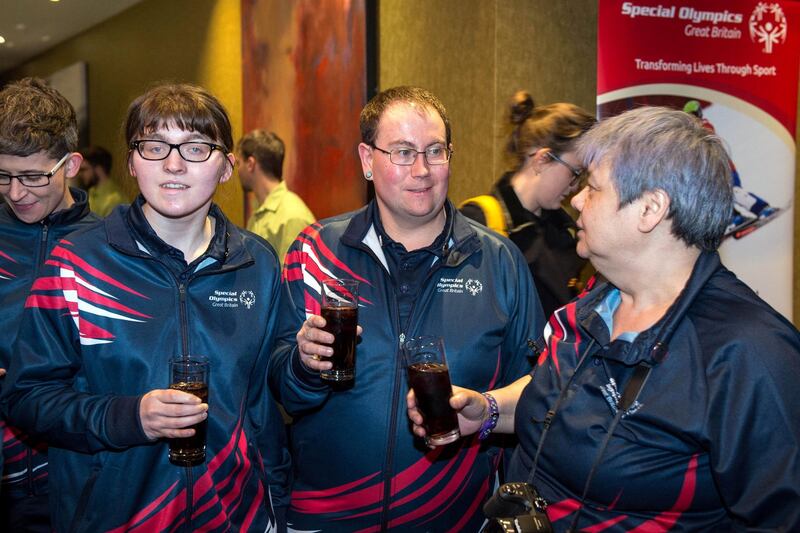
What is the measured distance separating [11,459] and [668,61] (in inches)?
151

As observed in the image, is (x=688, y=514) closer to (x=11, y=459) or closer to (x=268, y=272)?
(x=268, y=272)

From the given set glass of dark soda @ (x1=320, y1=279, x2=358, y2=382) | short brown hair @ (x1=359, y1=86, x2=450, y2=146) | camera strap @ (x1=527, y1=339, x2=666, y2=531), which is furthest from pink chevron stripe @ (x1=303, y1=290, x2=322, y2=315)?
camera strap @ (x1=527, y1=339, x2=666, y2=531)

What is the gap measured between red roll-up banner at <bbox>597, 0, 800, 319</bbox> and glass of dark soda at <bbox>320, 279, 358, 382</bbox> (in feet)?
9.08

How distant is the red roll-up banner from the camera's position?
4.15 metres

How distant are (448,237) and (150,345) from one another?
2.95 feet

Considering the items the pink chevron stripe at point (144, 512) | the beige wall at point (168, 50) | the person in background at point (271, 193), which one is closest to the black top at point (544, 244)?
the pink chevron stripe at point (144, 512)

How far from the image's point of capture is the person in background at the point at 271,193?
14.5 feet

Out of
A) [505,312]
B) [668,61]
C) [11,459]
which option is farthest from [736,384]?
[668,61]

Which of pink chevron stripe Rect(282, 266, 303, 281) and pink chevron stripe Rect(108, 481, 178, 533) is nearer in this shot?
pink chevron stripe Rect(108, 481, 178, 533)

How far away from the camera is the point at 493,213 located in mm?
2904

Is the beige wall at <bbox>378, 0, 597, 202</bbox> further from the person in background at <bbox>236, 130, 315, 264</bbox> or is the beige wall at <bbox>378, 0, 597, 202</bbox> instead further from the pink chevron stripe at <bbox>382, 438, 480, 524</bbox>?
the pink chevron stripe at <bbox>382, 438, 480, 524</bbox>

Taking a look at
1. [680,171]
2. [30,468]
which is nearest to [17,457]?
[30,468]

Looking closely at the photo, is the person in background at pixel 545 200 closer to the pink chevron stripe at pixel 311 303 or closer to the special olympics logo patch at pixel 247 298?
the pink chevron stripe at pixel 311 303

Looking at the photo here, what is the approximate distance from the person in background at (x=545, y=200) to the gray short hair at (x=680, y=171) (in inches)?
49.8
